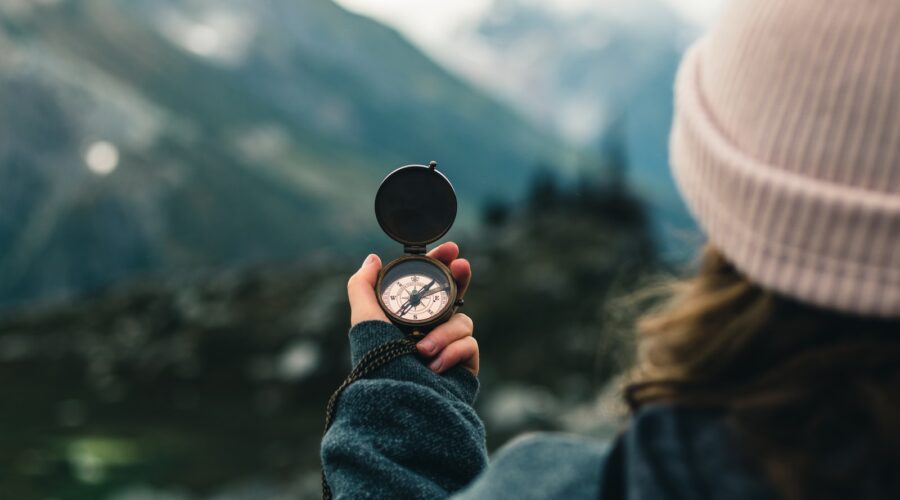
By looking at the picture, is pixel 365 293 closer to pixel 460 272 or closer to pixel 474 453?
pixel 460 272

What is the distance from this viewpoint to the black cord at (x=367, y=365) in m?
2.09

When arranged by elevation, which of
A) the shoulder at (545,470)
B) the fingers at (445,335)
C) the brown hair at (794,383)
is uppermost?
the brown hair at (794,383)

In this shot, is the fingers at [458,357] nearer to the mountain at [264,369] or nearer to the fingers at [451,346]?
the fingers at [451,346]

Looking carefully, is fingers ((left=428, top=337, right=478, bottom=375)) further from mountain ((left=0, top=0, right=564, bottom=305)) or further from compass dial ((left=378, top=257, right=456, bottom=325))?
mountain ((left=0, top=0, right=564, bottom=305))

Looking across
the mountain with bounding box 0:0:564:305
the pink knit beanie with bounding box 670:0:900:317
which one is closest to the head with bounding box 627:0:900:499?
the pink knit beanie with bounding box 670:0:900:317

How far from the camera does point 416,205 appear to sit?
266cm

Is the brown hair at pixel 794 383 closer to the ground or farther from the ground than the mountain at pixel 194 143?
farther from the ground

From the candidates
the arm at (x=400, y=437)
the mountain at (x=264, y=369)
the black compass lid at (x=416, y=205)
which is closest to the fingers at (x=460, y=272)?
the black compass lid at (x=416, y=205)

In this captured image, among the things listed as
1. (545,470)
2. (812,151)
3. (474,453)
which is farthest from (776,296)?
(474,453)

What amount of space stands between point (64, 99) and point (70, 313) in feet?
132

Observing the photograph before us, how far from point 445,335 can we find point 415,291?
0.20 metres

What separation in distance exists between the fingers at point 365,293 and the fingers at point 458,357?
0.60 ft

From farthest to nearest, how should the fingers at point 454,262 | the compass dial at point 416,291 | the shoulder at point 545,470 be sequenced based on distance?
the fingers at point 454,262, the compass dial at point 416,291, the shoulder at point 545,470

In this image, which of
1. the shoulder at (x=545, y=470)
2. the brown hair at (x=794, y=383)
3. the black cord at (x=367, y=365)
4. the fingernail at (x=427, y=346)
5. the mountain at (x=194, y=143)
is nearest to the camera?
the brown hair at (x=794, y=383)
